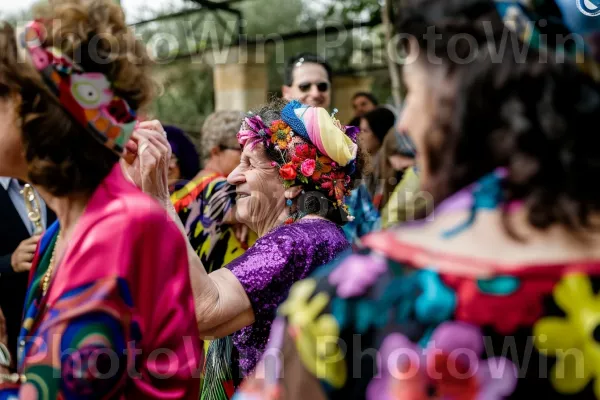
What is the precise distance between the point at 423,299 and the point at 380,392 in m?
0.19

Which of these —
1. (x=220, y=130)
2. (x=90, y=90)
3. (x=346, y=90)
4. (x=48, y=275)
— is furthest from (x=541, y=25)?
(x=346, y=90)

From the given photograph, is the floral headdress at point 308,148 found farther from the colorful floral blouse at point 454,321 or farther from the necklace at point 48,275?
the colorful floral blouse at point 454,321

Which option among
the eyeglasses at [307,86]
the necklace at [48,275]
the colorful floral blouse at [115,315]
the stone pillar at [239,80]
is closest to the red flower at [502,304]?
the colorful floral blouse at [115,315]

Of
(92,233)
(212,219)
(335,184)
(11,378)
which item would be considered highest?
(92,233)

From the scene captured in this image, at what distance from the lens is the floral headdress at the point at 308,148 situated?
2.56 metres

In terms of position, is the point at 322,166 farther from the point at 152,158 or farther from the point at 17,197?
the point at 17,197

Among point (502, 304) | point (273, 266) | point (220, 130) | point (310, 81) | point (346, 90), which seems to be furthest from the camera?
point (346, 90)

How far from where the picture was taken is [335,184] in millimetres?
2598

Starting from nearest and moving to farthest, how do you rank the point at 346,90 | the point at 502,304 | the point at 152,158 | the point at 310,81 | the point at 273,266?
the point at 502,304 < the point at 152,158 < the point at 273,266 < the point at 310,81 < the point at 346,90

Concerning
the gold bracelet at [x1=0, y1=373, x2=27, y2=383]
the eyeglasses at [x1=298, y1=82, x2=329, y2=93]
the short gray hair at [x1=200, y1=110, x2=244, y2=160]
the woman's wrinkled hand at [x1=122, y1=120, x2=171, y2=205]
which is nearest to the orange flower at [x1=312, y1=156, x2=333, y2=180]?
the woman's wrinkled hand at [x1=122, y1=120, x2=171, y2=205]

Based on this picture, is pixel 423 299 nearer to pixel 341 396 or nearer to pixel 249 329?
pixel 341 396

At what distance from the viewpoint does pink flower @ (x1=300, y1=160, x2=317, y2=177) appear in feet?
8.32

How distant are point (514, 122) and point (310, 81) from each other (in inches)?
154

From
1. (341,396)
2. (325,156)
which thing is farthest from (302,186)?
(341,396)
